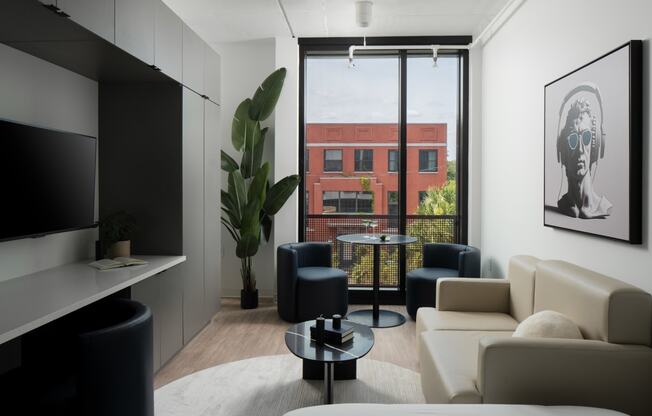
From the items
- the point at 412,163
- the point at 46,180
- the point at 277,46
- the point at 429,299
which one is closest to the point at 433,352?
the point at 429,299

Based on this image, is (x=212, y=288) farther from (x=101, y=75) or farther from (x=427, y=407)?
(x=427, y=407)

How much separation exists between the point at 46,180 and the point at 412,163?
3.39 m

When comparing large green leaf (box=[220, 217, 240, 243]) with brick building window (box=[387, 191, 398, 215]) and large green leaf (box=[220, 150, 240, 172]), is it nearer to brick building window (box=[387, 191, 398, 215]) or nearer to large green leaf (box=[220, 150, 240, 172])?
large green leaf (box=[220, 150, 240, 172])

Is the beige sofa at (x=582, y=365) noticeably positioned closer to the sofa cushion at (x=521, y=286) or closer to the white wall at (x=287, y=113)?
the sofa cushion at (x=521, y=286)

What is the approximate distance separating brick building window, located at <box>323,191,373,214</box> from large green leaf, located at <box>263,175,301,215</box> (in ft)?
1.66

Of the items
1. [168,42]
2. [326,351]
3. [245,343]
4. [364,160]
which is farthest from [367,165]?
[326,351]

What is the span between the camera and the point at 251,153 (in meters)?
4.77

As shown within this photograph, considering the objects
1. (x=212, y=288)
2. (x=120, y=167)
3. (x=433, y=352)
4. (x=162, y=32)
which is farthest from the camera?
(x=212, y=288)

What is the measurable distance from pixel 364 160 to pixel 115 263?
9.32ft

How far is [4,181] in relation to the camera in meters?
2.25

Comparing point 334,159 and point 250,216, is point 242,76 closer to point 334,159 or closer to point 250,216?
point 334,159

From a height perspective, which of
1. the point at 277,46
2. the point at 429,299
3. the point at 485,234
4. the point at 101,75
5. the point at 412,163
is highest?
the point at 277,46

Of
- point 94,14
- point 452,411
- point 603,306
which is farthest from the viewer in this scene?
point 94,14

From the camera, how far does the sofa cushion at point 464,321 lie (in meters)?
2.84
